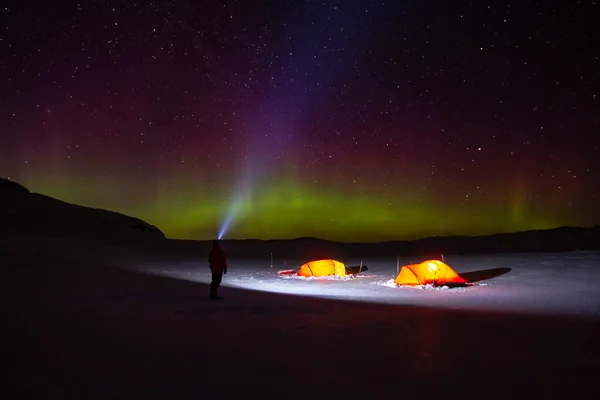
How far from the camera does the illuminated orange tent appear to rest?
21750mm

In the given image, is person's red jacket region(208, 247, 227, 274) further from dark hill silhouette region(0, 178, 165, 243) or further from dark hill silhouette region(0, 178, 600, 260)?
dark hill silhouette region(0, 178, 165, 243)

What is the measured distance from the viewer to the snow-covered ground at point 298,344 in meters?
7.08

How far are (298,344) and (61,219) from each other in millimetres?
86561

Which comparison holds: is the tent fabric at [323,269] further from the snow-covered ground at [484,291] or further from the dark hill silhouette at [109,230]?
the dark hill silhouette at [109,230]

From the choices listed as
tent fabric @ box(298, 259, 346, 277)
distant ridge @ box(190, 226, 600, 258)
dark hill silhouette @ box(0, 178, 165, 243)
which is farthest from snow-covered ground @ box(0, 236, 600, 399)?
dark hill silhouette @ box(0, 178, 165, 243)

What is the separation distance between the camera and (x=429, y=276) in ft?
71.8

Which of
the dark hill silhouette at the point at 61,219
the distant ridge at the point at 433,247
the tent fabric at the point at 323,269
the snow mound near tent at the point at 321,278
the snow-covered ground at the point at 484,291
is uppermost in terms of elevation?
A: the dark hill silhouette at the point at 61,219

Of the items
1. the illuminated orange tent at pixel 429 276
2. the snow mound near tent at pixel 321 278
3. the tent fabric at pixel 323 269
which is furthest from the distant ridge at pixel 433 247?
the illuminated orange tent at pixel 429 276

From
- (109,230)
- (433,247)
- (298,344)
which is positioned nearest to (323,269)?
(298,344)

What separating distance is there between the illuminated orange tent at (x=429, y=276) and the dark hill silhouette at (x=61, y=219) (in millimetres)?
56083

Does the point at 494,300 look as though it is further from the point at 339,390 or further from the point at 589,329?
the point at 339,390

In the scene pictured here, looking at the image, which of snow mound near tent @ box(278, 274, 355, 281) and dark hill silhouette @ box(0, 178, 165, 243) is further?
dark hill silhouette @ box(0, 178, 165, 243)

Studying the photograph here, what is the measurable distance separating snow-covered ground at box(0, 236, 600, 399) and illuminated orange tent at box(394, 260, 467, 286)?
1.94 metres

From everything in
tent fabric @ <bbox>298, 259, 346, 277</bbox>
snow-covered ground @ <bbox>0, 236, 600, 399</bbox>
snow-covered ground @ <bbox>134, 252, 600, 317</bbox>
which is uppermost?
tent fabric @ <bbox>298, 259, 346, 277</bbox>
